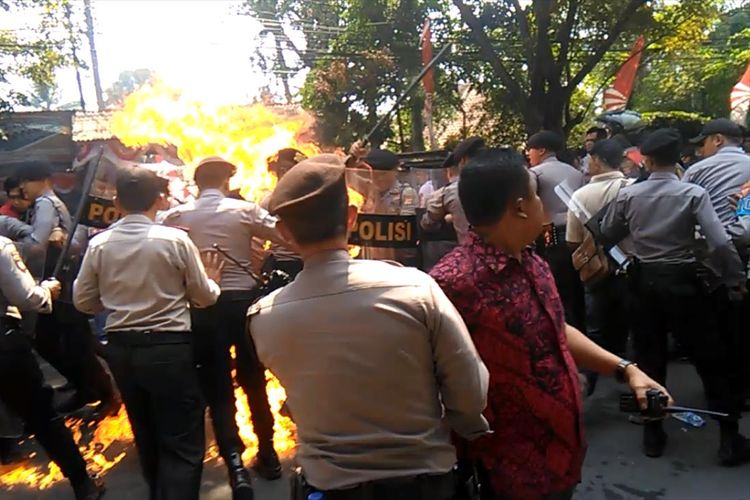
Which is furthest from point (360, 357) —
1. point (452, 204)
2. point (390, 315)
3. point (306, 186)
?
point (452, 204)

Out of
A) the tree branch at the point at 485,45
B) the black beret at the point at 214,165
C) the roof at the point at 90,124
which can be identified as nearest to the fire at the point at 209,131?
the black beret at the point at 214,165

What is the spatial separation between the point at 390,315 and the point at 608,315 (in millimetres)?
4302

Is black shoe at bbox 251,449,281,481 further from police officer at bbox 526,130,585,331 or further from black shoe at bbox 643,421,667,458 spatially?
police officer at bbox 526,130,585,331

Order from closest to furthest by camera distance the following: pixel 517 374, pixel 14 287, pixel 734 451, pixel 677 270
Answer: pixel 517 374 < pixel 14 287 < pixel 734 451 < pixel 677 270

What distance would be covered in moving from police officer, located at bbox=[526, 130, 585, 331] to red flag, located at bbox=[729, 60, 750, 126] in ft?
21.2

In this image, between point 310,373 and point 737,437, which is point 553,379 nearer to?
point 310,373

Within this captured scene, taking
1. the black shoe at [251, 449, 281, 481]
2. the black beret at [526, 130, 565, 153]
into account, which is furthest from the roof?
the black shoe at [251, 449, 281, 481]

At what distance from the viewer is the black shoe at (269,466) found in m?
4.43

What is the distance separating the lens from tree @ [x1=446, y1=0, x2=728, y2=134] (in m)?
14.3

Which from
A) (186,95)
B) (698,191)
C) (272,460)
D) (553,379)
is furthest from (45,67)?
(553,379)

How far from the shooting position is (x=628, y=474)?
13.7 feet

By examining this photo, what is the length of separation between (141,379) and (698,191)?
3.39 metres

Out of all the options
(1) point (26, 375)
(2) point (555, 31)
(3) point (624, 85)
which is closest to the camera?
(1) point (26, 375)

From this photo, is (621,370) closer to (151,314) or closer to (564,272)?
(151,314)
